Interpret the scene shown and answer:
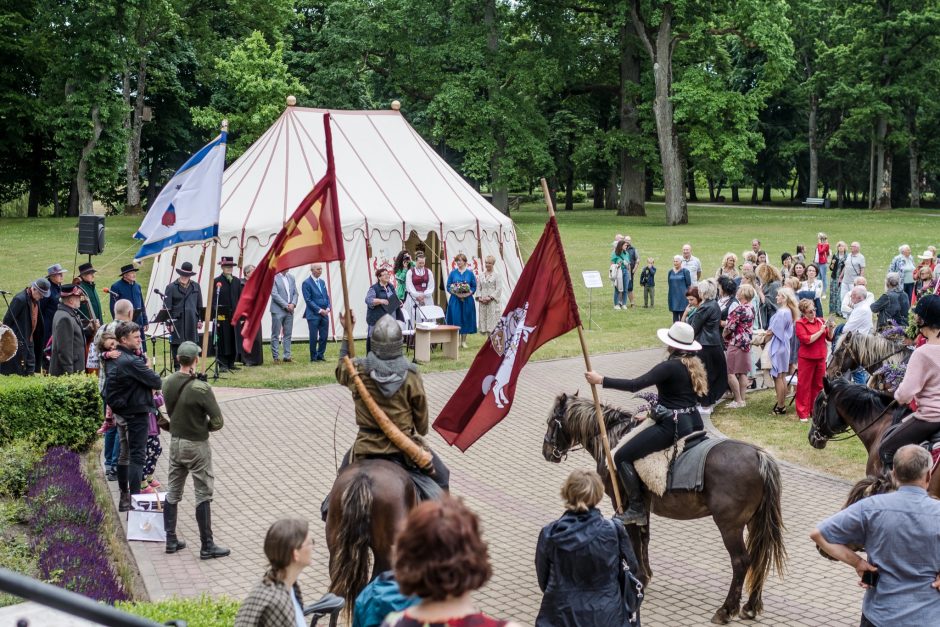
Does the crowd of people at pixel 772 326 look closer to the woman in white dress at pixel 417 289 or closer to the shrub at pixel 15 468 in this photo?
the woman in white dress at pixel 417 289

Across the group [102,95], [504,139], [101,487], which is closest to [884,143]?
[504,139]

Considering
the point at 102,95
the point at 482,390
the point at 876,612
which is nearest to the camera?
the point at 876,612

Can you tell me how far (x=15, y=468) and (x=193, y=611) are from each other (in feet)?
17.6

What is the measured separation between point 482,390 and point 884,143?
58.4 m

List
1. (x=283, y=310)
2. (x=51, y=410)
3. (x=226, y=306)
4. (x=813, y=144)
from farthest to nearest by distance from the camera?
(x=813, y=144)
(x=283, y=310)
(x=226, y=306)
(x=51, y=410)

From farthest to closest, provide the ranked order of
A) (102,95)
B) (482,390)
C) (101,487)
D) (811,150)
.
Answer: (811,150), (102,95), (101,487), (482,390)

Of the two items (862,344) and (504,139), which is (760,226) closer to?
(504,139)

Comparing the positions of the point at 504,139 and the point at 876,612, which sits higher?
the point at 504,139

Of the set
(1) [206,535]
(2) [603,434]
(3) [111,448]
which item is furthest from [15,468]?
(2) [603,434]

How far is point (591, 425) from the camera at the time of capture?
28.8 feet

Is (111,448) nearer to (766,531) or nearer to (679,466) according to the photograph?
(679,466)

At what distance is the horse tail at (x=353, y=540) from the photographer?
6824mm

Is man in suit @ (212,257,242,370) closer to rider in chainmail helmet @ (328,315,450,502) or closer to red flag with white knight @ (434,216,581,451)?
red flag with white knight @ (434,216,581,451)

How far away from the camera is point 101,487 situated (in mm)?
11383
